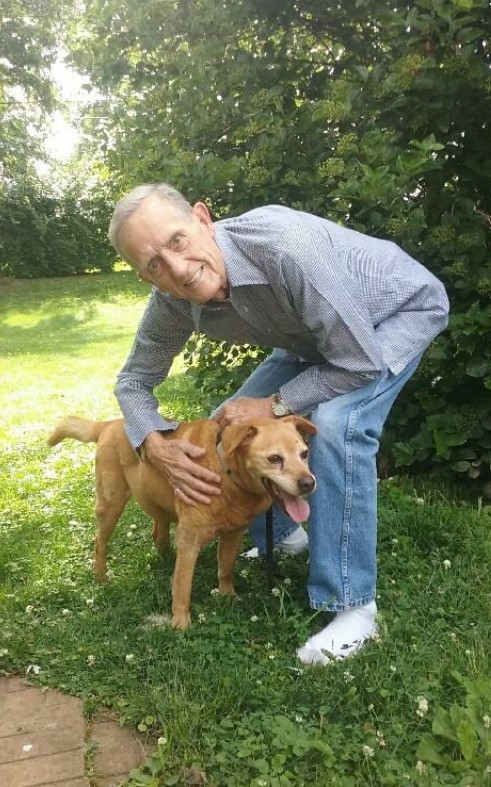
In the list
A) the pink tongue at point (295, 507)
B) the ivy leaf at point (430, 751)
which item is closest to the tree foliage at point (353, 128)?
the pink tongue at point (295, 507)

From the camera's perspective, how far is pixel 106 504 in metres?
3.58

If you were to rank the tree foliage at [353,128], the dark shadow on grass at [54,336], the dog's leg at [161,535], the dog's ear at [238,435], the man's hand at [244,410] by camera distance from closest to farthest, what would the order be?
the dog's ear at [238,435] < the man's hand at [244,410] < the tree foliage at [353,128] < the dog's leg at [161,535] < the dark shadow on grass at [54,336]

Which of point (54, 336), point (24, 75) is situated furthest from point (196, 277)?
point (24, 75)

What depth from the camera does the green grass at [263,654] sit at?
2211 mm

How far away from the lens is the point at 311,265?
2.55 metres

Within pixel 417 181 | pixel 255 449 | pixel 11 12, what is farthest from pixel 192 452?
pixel 11 12

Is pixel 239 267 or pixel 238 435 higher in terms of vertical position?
pixel 239 267

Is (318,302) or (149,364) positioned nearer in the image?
(318,302)

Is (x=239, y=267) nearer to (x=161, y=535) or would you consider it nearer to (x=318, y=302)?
(x=318, y=302)

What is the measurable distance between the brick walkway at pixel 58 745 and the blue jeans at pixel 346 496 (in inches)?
36.5

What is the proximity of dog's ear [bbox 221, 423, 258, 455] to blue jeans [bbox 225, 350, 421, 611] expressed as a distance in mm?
254

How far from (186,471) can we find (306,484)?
62 centimetres

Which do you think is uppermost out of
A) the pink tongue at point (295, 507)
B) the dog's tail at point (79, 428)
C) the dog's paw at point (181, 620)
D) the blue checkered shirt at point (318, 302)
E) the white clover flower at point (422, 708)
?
the blue checkered shirt at point (318, 302)

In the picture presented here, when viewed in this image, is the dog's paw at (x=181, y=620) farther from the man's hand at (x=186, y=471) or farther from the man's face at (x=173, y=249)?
the man's face at (x=173, y=249)
